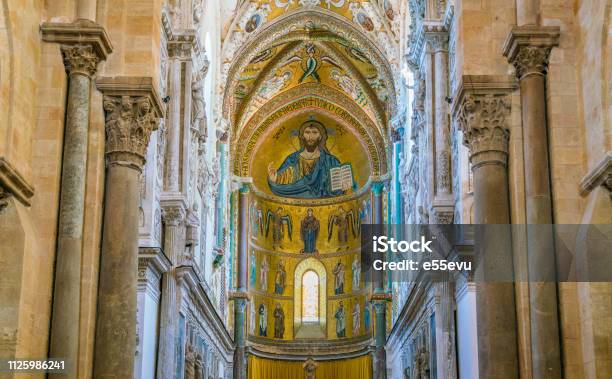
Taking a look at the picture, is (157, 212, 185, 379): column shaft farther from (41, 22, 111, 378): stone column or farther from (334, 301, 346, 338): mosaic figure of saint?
(334, 301, 346, 338): mosaic figure of saint

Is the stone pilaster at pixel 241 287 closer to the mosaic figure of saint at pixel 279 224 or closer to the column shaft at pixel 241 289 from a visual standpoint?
the column shaft at pixel 241 289

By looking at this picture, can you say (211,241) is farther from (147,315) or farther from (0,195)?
(0,195)

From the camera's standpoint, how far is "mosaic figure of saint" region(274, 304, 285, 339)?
147 feet

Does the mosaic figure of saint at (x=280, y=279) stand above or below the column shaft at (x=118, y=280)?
above

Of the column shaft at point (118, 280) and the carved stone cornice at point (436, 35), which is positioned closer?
the column shaft at point (118, 280)

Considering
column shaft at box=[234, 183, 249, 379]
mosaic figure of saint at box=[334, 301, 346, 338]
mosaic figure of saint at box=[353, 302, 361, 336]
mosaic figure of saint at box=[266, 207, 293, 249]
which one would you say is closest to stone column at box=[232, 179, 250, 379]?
column shaft at box=[234, 183, 249, 379]

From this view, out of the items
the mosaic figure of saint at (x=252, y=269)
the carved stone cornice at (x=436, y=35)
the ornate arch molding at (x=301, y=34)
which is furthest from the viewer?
the mosaic figure of saint at (x=252, y=269)

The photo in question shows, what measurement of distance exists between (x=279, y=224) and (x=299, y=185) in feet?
6.33

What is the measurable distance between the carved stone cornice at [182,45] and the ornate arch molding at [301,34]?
10.4 metres

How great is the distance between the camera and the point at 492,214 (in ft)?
47.2

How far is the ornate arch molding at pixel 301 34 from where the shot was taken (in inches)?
1469

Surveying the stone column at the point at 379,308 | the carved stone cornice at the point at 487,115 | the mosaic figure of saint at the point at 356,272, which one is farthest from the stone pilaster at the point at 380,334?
the carved stone cornice at the point at 487,115

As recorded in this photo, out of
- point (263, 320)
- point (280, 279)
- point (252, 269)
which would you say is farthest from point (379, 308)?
point (280, 279)

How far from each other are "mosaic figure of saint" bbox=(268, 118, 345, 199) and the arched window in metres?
3.56
